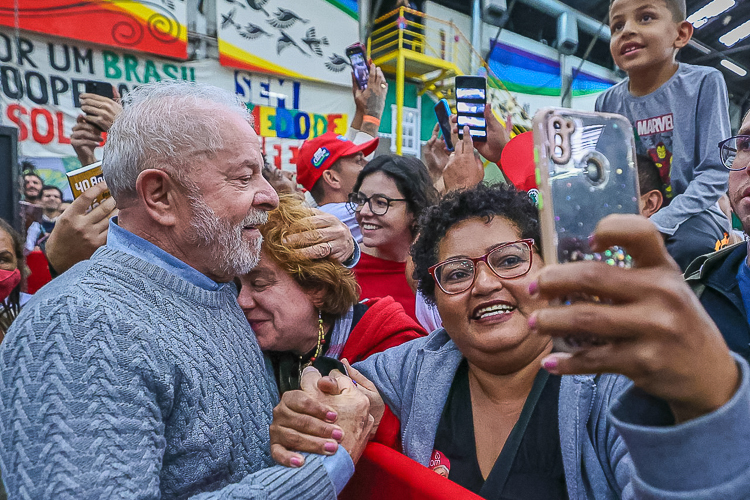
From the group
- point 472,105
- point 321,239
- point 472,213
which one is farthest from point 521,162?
point 472,105

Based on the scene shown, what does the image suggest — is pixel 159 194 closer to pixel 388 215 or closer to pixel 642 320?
pixel 642 320

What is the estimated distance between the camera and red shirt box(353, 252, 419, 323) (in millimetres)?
2512

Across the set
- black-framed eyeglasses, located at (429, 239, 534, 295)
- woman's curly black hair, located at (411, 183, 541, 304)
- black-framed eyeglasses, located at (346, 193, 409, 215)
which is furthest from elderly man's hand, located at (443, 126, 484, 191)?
black-framed eyeglasses, located at (429, 239, 534, 295)

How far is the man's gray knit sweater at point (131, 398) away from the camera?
0.82 meters

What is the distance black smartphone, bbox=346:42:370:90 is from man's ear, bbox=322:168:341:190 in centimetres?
86

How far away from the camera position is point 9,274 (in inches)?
79.2

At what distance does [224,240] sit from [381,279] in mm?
1475

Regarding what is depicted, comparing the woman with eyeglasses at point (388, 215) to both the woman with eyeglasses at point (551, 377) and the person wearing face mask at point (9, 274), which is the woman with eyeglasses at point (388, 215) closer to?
the woman with eyeglasses at point (551, 377)

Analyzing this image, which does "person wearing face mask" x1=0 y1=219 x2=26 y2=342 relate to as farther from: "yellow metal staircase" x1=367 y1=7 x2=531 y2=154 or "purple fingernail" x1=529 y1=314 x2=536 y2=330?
"yellow metal staircase" x1=367 y1=7 x2=531 y2=154

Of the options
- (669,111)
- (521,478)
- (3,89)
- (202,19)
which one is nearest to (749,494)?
(521,478)

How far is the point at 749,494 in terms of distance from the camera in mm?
487

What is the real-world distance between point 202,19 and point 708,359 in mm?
8475

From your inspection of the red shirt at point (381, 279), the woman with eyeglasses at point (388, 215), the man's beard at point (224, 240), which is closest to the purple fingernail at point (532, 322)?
the man's beard at point (224, 240)

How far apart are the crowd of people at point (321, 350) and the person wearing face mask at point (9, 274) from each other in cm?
2
